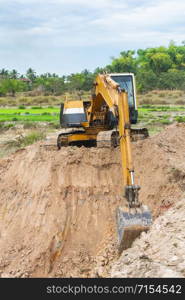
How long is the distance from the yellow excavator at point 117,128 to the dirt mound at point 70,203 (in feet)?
2.78

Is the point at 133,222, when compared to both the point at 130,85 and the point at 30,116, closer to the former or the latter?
the point at 130,85

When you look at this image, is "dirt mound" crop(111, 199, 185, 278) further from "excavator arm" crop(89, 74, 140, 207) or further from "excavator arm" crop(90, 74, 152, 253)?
"excavator arm" crop(89, 74, 140, 207)

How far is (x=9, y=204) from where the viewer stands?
1280cm

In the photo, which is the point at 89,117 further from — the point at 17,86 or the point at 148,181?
the point at 17,86

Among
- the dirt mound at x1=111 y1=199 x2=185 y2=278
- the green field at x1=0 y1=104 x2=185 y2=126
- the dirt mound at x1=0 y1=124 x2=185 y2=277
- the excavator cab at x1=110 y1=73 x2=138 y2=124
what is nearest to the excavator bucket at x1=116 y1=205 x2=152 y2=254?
the dirt mound at x1=111 y1=199 x2=185 y2=278

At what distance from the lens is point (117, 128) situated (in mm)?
12961

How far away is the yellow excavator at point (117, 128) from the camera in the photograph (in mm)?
8430

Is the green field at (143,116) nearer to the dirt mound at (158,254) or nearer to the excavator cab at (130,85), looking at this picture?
the excavator cab at (130,85)

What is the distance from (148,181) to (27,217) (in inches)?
132

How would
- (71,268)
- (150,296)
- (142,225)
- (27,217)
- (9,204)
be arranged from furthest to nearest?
(9,204) → (27,217) → (71,268) → (142,225) → (150,296)

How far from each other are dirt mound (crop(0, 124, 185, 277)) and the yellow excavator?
2.78 ft

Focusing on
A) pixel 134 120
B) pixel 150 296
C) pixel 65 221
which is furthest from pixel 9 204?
pixel 150 296

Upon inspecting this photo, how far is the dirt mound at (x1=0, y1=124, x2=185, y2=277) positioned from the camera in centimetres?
1041

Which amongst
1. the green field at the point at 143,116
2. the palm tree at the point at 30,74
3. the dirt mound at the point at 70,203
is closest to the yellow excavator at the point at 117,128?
the dirt mound at the point at 70,203
